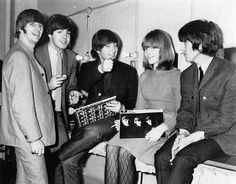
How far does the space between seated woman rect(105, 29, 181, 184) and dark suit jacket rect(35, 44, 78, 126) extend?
575mm

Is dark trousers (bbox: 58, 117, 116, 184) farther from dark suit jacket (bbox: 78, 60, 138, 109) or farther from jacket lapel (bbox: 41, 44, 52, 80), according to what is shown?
jacket lapel (bbox: 41, 44, 52, 80)

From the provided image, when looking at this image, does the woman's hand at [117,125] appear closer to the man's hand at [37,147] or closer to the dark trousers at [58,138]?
the dark trousers at [58,138]

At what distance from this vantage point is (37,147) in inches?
65.5

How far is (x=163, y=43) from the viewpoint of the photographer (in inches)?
83.8

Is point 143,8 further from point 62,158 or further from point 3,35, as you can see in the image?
point 3,35

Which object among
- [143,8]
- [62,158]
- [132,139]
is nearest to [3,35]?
[143,8]

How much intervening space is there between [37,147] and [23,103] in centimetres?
25

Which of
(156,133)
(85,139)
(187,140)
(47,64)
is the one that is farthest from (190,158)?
(47,64)

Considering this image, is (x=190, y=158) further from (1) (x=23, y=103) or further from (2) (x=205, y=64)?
(1) (x=23, y=103)

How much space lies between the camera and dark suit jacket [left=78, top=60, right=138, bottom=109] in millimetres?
2309

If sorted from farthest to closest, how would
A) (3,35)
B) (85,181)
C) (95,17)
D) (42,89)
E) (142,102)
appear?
(3,35) → (95,17) → (85,181) → (142,102) → (42,89)

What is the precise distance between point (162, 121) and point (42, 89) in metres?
0.78

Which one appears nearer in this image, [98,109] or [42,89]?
[42,89]

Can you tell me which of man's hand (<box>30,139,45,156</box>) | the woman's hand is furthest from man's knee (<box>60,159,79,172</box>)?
man's hand (<box>30,139,45,156</box>)
